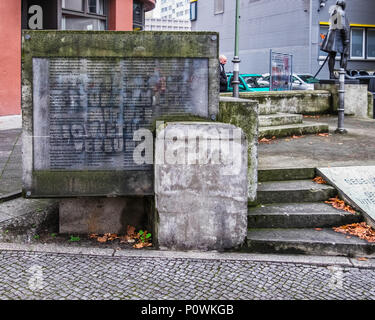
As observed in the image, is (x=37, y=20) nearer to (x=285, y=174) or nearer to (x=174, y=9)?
(x=285, y=174)

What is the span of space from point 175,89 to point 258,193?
1.56 m

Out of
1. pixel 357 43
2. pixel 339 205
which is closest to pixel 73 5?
pixel 339 205

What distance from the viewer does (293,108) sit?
42.4ft

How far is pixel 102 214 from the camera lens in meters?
5.61

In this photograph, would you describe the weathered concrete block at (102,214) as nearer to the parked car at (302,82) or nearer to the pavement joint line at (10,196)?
the pavement joint line at (10,196)

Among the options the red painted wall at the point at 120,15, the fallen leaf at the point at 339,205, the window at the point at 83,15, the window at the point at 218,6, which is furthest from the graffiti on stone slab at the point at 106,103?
the window at the point at 218,6

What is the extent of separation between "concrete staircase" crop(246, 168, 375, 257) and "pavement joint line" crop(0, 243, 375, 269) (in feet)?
0.35

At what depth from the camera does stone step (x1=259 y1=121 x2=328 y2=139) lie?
9633 mm

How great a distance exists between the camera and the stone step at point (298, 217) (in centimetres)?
550

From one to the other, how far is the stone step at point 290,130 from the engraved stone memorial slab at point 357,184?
124 inches

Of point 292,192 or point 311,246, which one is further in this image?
point 292,192

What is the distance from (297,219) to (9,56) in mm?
9680
